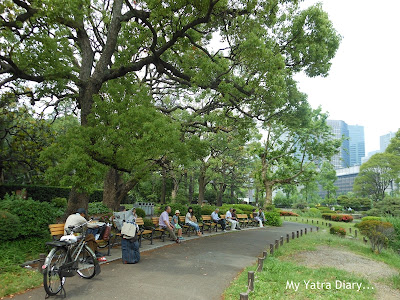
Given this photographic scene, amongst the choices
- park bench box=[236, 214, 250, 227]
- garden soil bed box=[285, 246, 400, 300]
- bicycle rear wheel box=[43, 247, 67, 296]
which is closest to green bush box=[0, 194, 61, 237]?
bicycle rear wheel box=[43, 247, 67, 296]

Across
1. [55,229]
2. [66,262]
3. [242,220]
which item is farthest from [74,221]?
[242,220]

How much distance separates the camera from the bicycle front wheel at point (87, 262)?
591 centimetres

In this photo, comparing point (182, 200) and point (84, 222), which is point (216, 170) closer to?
point (182, 200)

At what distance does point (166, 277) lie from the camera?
6262 mm

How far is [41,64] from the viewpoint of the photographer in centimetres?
873

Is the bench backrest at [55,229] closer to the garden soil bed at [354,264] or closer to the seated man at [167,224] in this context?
the seated man at [167,224]

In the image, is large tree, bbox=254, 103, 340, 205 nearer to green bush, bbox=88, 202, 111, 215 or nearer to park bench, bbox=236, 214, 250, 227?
park bench, bbox=236, 214, 250, 227

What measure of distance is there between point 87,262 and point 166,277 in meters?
1.75

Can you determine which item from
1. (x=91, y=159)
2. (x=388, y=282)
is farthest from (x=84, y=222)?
(x=388, y=282)

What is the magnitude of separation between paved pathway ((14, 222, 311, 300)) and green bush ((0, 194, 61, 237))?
244cm

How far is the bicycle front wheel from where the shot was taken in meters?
5.91

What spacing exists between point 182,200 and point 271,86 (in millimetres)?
25404

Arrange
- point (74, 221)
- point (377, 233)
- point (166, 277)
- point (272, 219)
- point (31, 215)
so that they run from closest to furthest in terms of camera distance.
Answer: point (166, 277) < point (74, 221) < point (31, 215) < point (377, 233) < point (272, 219)

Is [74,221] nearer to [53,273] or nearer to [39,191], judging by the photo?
[53,273]
